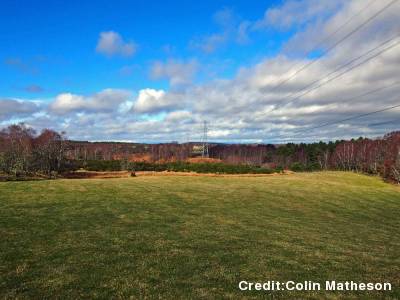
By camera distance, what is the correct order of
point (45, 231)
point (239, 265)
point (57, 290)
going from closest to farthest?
point (57, 290)
point (239, 265)
point (45, 231)

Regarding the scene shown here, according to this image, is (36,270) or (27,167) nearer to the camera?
(36,270)

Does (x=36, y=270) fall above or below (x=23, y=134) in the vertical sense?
below

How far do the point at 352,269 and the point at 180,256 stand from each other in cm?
575

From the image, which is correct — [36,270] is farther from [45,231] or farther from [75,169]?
[75,169]

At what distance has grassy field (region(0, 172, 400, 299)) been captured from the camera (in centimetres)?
907

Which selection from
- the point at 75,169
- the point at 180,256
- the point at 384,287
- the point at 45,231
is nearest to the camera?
the point at 384,287

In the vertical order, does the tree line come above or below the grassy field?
above

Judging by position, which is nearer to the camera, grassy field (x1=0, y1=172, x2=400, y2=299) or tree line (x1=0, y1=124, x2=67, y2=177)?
grassy field (x1=0, y1=172, x2=400, y2=299)

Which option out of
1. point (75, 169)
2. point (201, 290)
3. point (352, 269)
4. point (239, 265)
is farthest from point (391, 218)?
point (75, 169)

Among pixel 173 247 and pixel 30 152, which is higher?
pixel 30 152

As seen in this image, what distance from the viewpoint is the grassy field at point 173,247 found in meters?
9.07

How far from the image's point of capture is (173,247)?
13281 millimetres

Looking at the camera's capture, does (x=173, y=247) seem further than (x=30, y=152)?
No

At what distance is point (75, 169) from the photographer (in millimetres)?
66438
